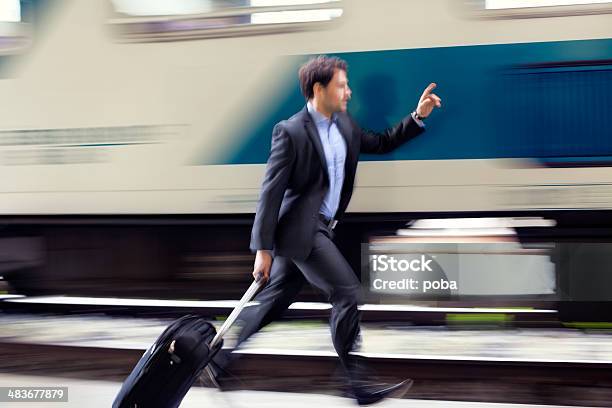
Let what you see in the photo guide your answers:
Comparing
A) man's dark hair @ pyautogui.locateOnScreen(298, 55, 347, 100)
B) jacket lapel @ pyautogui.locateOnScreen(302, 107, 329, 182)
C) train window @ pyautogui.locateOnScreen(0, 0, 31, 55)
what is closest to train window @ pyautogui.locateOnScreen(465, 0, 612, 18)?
man's dark hair @ pyautogui.locateOnScreen(298, 55, 347, 100)

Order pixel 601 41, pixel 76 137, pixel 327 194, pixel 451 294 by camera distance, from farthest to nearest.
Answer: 1. pixel 76 137
2. pixel 451 294
3. pixel 601 41
4. pixel 327 194

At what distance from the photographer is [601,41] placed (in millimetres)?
5043

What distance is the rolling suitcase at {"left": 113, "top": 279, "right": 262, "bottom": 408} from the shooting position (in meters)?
4.04

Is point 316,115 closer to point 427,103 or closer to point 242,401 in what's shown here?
point 427,103

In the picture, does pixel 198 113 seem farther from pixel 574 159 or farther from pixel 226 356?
pixel 574 159

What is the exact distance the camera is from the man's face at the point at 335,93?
177 inches

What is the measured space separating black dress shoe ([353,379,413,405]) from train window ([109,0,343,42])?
2.12 m

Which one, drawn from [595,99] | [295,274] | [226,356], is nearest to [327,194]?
[295,274]

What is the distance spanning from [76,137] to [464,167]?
239 centimetres

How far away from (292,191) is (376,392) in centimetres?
100

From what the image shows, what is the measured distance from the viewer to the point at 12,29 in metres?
6.17

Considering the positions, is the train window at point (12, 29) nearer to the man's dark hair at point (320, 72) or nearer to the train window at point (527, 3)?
the man's dark hair at point (320, 72)

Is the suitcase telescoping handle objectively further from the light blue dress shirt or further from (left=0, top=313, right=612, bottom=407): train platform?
the light blue dress shirt

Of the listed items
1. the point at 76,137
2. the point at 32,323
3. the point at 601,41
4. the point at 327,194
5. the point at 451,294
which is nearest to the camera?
the point at 327,194
